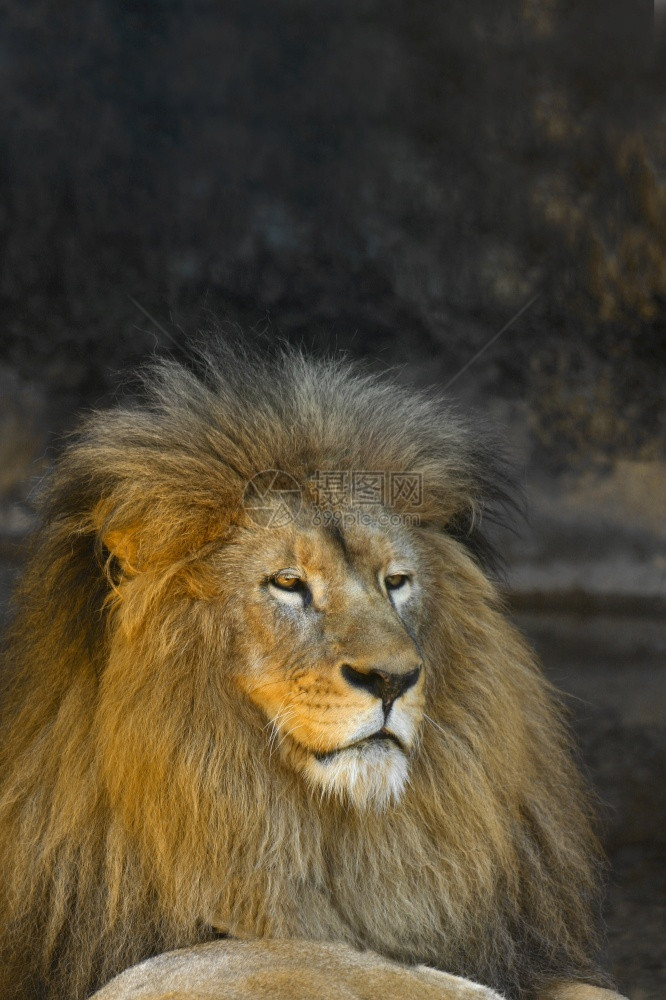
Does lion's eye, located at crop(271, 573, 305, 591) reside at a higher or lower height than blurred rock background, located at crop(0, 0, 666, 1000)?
lower

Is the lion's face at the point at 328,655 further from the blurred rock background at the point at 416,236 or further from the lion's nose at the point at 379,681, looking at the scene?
the blurred rock background at the point at 416,236

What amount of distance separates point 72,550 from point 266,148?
2.99 m

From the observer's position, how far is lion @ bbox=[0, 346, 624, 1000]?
2641 mm

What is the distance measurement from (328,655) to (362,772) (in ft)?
0.82

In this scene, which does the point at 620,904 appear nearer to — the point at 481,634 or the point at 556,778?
the point at 556,778

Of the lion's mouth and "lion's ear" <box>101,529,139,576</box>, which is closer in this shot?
the lion's mouth

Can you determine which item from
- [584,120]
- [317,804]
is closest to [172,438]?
[317,804]

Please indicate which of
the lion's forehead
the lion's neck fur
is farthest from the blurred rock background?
the lion's forehead

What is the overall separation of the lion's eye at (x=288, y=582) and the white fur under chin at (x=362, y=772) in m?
0.35

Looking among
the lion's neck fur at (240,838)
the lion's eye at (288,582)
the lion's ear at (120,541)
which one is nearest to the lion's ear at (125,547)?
the lion's ear at (120,541)

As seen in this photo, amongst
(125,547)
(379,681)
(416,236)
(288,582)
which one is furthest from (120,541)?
(416,236)

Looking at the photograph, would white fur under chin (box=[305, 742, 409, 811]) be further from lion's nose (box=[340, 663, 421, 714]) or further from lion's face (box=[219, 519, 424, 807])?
lion's nose (box=[340, 663, 421, 714])

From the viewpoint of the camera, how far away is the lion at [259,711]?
2641mm

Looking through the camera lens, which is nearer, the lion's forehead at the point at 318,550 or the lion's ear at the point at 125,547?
the lion's forehead at the point at 318,550
